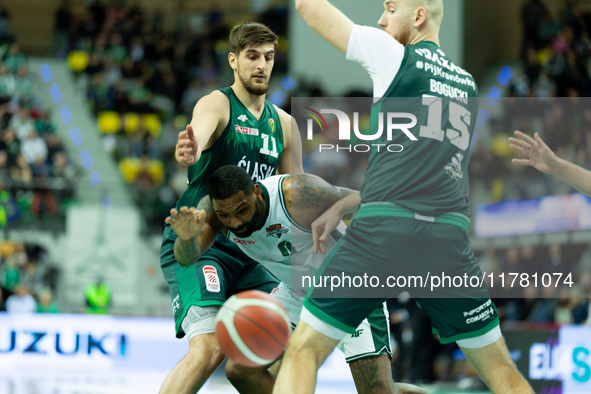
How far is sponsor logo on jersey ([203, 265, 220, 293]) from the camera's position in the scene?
5582mm

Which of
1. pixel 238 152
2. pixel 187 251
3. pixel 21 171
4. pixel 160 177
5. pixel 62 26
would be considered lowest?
pixel 160 177

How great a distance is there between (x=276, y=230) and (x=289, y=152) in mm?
1204

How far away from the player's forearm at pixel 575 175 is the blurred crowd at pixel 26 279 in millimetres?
11041

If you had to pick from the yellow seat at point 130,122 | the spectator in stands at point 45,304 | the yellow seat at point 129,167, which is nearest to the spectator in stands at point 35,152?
the yellow seat at point 129,167

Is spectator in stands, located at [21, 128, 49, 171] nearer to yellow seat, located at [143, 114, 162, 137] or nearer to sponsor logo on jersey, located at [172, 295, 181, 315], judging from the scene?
yellow seat, located at [143, 114, 162, 137]

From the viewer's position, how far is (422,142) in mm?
4312

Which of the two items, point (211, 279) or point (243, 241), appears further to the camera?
point (211, 279)

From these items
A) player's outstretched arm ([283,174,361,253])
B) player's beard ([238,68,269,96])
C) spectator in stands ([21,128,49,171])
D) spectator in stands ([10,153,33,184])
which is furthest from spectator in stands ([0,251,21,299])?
player's outstretched arm ([283,174,361,253])

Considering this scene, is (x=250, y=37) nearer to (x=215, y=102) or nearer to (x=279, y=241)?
(x=215, y=102)

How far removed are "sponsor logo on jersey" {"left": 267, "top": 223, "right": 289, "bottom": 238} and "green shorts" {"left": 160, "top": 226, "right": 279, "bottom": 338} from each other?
2.04 feet

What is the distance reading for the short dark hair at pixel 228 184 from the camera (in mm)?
4945

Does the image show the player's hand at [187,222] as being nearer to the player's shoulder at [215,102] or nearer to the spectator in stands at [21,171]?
the player's shoulder at [215,102]

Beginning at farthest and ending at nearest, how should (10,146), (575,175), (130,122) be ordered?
(130,122) → (10,146) → (575,175)

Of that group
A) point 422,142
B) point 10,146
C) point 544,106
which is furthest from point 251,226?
point 10,146
